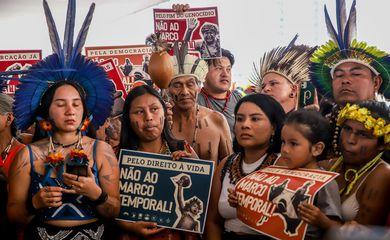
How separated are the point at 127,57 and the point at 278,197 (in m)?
3.91

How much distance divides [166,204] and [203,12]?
2.65m

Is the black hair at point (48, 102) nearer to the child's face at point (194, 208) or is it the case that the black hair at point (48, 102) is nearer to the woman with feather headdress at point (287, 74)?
the child's face at point (194, 208)

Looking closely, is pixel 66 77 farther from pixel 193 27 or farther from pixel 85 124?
pixel 193 27

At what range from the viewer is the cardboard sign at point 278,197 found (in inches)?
141

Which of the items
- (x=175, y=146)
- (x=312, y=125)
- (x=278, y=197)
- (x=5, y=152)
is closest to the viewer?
(x=278, y=197)

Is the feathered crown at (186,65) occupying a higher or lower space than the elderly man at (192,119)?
higher

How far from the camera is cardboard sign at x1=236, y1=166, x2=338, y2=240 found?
358 centimetres

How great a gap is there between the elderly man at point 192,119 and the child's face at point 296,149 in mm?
1583

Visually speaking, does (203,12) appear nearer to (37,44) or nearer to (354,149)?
(354,149)

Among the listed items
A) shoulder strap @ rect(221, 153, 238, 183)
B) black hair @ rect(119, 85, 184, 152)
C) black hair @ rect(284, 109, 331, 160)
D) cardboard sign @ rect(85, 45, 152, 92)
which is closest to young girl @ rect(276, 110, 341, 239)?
black hair @ rect(284, 109, 331, 160)

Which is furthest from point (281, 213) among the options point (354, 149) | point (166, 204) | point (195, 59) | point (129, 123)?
point (195, 59)

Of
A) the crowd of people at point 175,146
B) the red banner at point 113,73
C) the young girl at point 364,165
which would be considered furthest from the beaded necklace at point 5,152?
the young girl at point 364,165

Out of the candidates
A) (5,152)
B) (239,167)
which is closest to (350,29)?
(239,167)

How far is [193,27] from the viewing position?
20.9ft
